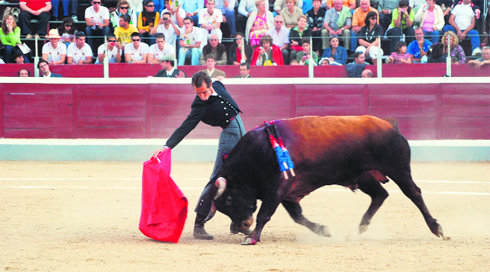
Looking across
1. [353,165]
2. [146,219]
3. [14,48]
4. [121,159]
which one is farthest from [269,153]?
[14,48]

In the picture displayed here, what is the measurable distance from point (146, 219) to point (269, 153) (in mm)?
905

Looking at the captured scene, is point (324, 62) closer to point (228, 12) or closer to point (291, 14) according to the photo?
point (291, 14)

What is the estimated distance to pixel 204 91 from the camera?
17.8 ft

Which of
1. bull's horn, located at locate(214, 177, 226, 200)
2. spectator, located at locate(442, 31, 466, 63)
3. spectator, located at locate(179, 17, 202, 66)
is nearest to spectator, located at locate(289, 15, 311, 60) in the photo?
spectator, located at locate(179, 17, 202, 66)

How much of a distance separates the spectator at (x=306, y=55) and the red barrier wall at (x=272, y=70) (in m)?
0.09

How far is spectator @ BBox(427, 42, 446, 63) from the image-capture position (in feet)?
36.0

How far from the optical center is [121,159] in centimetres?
1092

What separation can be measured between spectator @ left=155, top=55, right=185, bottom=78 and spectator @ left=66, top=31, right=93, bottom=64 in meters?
1.00

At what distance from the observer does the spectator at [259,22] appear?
36.4 feet

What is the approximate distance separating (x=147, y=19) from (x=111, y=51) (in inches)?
26.5

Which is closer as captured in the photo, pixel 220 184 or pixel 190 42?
pixel 220 184

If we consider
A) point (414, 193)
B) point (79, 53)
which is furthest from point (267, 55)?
point (414, 193)

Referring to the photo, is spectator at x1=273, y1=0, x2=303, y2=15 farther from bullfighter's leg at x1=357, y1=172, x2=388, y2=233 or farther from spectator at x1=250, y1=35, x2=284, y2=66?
bullfighter's leg at x1=357, y1=172, x2=388, y2=233

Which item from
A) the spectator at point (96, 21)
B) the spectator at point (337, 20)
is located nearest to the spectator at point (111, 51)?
the spectator at point (96, 21)
